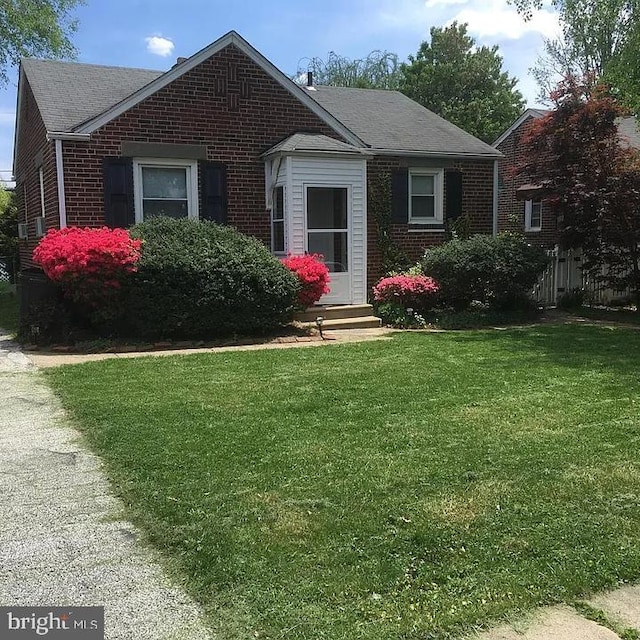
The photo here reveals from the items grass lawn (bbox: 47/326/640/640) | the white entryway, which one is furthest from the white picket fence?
grass lawn (bbox: 47/326/640/640)

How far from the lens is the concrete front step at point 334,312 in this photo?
38.9 ft

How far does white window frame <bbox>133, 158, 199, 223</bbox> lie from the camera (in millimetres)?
12117

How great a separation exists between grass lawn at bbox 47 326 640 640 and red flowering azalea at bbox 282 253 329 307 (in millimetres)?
3750

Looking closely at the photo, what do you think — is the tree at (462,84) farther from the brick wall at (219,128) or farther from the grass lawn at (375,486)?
the grass lawn at (375,486)

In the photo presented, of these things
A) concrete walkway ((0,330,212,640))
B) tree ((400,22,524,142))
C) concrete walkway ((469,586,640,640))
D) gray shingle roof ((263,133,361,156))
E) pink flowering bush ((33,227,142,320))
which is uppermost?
tree ((400,22,524,142))

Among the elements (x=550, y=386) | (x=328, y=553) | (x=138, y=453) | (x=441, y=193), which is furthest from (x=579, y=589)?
(x=441, y=193)

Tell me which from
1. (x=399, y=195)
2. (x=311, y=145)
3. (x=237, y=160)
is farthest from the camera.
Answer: (x=399, y=195)

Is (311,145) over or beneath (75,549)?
over

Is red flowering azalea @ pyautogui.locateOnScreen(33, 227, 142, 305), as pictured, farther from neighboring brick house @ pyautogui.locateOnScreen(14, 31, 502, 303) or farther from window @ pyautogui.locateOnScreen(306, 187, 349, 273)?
window @ pyautogui.locateOnScreen(306, 187, 349, 273)

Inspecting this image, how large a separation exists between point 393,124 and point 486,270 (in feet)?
16.8

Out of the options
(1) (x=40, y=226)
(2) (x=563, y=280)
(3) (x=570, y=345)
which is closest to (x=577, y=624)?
(3) (x=570, y=345)

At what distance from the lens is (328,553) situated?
3203 millimetres

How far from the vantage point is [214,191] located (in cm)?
1270

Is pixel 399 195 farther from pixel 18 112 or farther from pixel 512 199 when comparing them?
pixel 512 199
